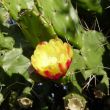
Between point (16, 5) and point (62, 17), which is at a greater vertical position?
point (16, 5)

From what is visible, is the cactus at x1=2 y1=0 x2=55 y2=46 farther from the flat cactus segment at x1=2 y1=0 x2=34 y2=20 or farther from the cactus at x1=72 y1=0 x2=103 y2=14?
the cactus at x1=72 y1=0 x2=103 y2=14

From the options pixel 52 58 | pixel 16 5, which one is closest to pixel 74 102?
pixel 52 58

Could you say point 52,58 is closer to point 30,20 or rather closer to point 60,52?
point 60,52

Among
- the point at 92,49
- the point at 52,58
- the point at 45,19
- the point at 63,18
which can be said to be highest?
the point at 45,19

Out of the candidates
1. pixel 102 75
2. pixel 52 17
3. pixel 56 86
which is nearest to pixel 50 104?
pixel 56 86

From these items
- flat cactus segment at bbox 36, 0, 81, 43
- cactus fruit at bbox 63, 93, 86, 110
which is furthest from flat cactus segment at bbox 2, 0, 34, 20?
cactus fruit at bbox 63, 93, 86, 110

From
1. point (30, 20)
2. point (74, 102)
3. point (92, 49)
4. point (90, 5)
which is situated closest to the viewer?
point (30, 20)

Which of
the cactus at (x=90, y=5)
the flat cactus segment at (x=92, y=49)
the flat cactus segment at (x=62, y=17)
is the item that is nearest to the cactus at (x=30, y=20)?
the flat cactus segment at (x=62, y=17)

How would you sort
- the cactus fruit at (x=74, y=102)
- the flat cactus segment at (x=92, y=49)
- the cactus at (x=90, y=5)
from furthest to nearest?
the cactus at (x=90, y=5)
the flat cactus segment at (x=92, y=49)
the cactus fruit at (x=74, y=102)

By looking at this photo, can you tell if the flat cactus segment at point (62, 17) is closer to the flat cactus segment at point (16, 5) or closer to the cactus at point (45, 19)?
the cactus at point (45, 19)
